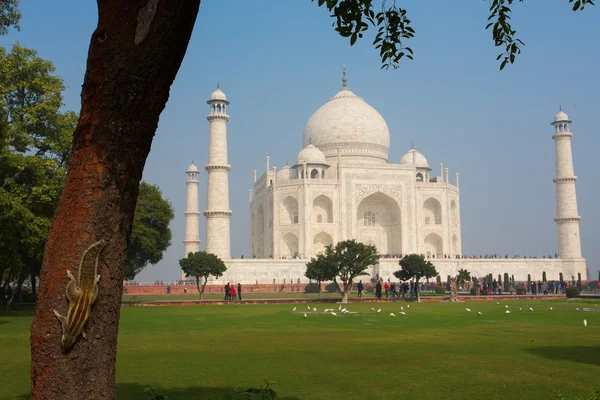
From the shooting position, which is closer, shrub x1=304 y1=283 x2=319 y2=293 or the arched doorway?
shrub x1=304 y1=283 x2=319 y2=293

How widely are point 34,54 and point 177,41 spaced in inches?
638

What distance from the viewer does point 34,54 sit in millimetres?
17203

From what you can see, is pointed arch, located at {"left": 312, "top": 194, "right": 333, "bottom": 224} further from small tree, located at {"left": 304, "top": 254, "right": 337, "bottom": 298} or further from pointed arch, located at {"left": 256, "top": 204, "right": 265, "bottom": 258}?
small tree, located at {"left": 304, "top": 254, "right": 337, "bottom": 298}

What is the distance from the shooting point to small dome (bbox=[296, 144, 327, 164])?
142ft

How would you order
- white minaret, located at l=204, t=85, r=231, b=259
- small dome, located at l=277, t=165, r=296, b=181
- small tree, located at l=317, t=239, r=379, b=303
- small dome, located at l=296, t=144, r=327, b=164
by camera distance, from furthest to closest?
small dome, located at l=277, t=165, r=296, b=181 → small dome, located at l=296, t=144, r=327, b=164 → white minaret, located at l=204, t=85, r=231, b=259 → small tree, located at l=317, t=239, r=379, b=303

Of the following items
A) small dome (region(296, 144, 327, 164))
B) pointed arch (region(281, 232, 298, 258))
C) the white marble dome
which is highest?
the white marble dome

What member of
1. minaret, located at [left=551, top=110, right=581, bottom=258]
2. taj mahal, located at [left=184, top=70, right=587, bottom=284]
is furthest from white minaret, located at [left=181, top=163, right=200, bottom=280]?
minaret, located at [left=551, top=110, right=581, bottom=258]

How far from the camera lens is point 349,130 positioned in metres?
45.8

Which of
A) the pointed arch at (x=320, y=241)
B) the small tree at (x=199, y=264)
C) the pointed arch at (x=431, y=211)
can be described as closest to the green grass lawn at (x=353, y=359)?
the small tree at (x=199, y=264)

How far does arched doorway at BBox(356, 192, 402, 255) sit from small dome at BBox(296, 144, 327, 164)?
13.8 ft

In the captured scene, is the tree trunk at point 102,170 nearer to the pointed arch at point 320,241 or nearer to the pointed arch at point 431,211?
the pointed arch at point 320,241

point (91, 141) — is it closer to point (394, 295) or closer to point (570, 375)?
point (570, 375)

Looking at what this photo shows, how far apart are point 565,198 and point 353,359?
38.8m

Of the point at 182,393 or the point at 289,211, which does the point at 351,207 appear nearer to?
the point at 289,211
